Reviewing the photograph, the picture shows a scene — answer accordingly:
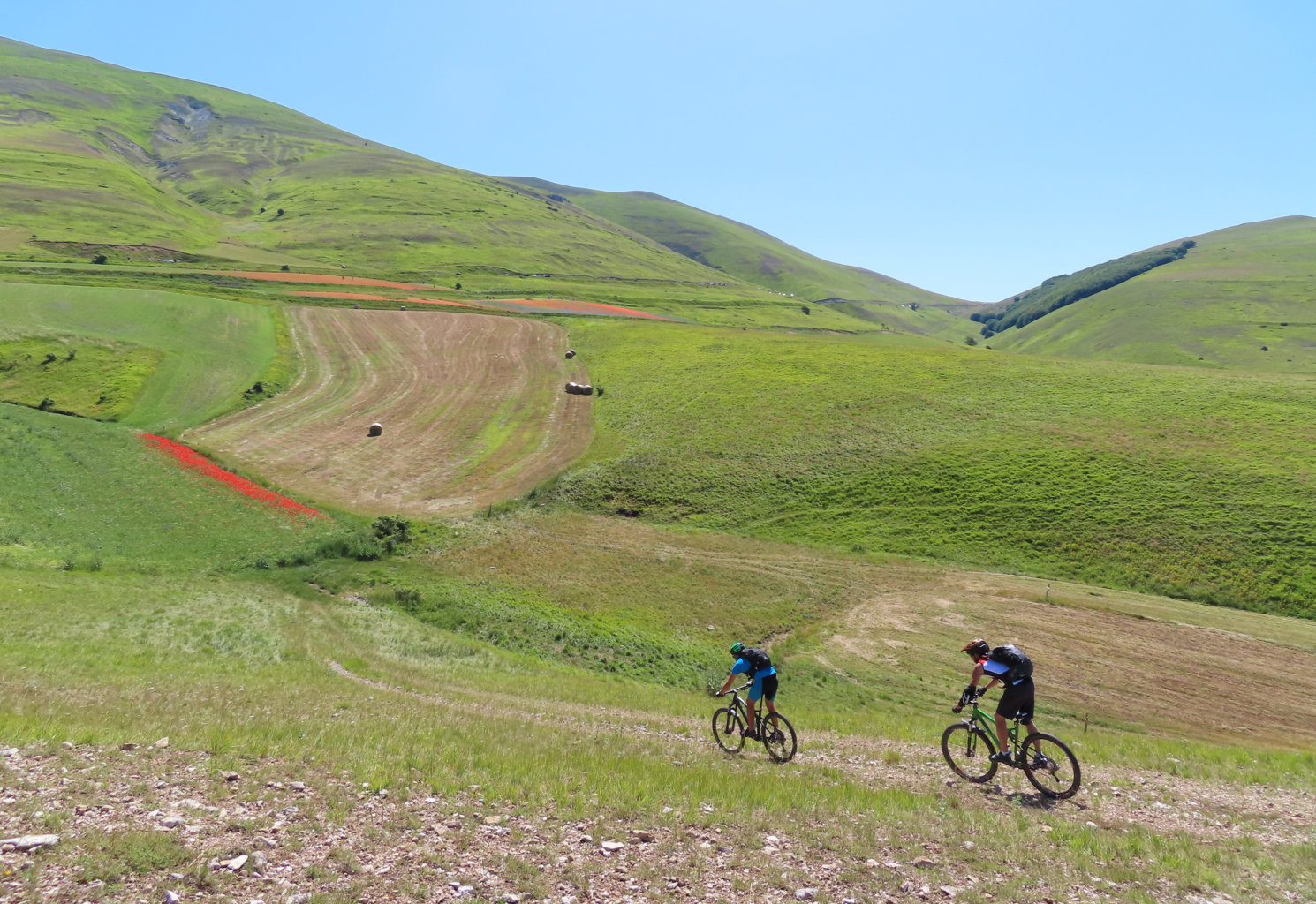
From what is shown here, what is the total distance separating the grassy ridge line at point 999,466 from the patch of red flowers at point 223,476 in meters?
18.0

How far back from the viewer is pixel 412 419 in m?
57.9

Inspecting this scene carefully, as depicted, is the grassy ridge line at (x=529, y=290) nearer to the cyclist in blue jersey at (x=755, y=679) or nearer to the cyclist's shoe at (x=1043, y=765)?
the cyclist in blue jersey at (x=755, y=679)

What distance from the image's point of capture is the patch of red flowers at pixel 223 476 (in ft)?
128

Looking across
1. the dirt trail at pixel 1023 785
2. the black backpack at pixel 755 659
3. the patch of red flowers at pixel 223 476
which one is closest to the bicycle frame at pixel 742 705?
the black backpack at pixel 755 659

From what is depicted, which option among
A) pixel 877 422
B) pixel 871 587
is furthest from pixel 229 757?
pixel 877 422

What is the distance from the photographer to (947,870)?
909cm

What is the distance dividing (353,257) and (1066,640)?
167561mm

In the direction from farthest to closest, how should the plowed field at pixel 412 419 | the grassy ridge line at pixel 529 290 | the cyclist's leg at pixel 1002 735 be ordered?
1. the grassy ridge line at pixel 529 290
2. the plowed field at pixel 412 419
3. the cyclist's leg at pixel 1002 735

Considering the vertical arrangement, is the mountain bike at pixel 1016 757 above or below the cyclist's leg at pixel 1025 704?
below

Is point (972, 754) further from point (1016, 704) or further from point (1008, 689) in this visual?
point (1008, 689)

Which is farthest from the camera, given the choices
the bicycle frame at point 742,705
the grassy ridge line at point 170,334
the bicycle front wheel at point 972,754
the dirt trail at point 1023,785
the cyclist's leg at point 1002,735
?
the grassy ridge line at point 170,334

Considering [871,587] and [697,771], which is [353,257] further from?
[697,771]

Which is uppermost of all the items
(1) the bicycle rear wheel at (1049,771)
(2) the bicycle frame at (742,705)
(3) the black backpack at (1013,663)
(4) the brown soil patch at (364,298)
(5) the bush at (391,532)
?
(4) the brown soil patch at (364,298)

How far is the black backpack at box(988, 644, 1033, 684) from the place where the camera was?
12.8m
